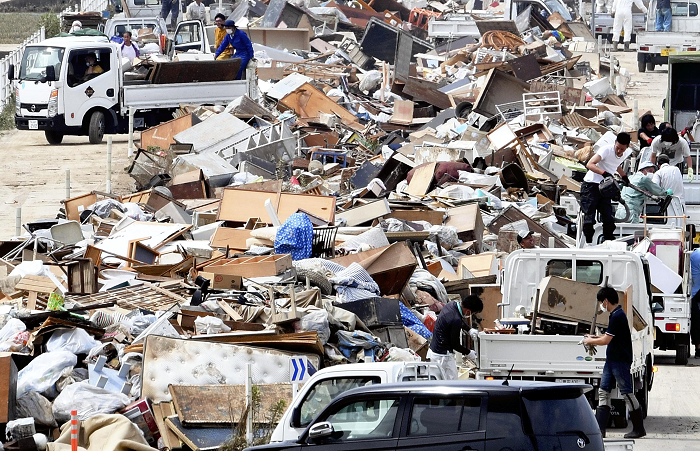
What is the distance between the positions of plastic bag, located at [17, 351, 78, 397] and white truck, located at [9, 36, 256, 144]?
49.9 ft

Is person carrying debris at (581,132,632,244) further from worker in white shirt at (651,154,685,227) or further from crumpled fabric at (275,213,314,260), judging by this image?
crumpled fabric at (275,213,314,260)

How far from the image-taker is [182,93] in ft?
83.8

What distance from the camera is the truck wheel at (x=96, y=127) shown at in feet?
87.6

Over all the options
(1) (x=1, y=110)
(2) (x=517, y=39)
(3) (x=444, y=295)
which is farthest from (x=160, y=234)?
(2) (x=517, y=39)

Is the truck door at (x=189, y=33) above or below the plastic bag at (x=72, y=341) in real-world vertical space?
above

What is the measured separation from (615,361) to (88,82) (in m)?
18.7

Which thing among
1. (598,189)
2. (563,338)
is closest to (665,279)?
(598,189)

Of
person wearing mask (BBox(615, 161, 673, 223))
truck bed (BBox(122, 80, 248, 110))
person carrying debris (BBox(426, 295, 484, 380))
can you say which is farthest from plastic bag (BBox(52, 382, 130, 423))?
truck bed (BBox(122, 80, 248, 110))

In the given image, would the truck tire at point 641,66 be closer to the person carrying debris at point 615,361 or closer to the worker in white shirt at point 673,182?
the worker in white shirt at point 673,182

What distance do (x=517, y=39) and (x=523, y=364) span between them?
28.6 meters

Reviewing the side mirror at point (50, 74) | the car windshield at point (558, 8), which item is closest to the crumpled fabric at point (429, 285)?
the side mirror at point (50, 74)

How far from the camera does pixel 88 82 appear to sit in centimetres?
2628

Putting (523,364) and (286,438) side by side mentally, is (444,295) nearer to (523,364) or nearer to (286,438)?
(523,364)

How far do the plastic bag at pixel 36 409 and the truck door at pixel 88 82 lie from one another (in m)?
16.9
